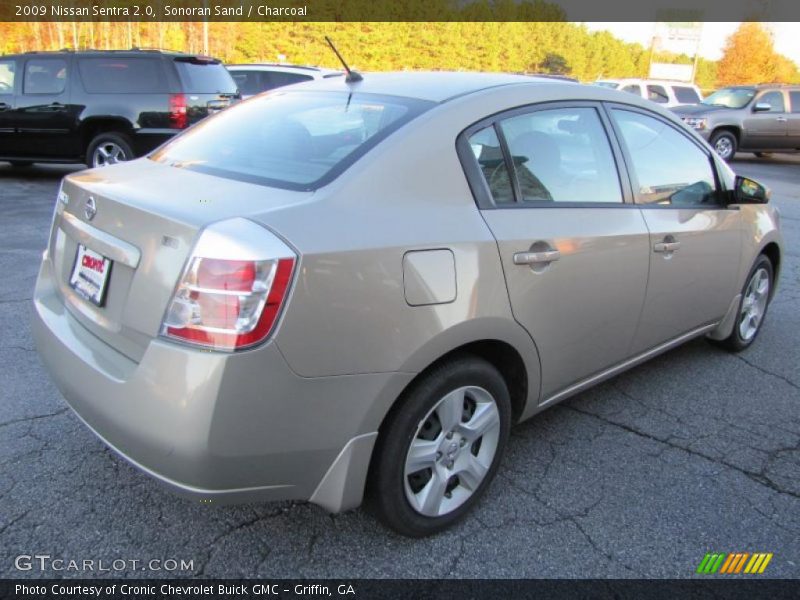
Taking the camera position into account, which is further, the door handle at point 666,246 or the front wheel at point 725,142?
the front wheel at point 725,142

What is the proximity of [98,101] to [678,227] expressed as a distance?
871cm

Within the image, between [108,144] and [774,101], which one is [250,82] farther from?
[774,101]

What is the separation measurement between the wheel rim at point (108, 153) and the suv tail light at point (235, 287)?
28.0ft

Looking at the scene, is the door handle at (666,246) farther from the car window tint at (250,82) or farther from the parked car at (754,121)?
the parked car at (754,121)

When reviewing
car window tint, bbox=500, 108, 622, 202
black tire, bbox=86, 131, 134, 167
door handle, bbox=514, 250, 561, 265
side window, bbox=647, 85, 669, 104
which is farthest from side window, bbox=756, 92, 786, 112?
door handle, bbox=514, 250, 561, 265

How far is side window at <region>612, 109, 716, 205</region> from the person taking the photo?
319 centimetres

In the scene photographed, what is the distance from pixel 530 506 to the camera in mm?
2635

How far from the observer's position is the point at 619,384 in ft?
12.4

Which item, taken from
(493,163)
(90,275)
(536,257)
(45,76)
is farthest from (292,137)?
(45,76)

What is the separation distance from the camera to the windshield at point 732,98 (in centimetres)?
1614

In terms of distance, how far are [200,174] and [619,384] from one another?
104 inches

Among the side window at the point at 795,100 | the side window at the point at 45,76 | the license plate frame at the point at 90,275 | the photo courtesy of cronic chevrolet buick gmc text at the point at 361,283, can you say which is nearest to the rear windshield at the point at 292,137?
the photo courtesy of cronic chevrolet buick gmc text at the point at 361,283

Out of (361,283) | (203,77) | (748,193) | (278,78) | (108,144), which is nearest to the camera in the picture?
(361,283)

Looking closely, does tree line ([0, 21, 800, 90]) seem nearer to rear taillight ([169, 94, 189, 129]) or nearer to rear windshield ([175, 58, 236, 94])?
rear windshield ([175, 58, 236, 94])
